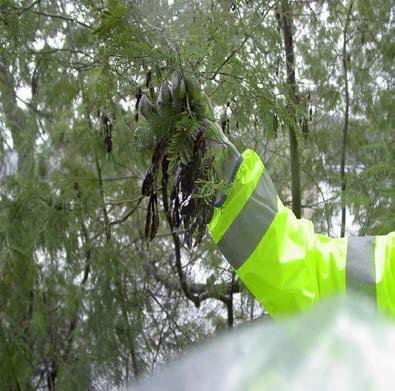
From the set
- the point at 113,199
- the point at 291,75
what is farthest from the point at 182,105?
the point at 113,199

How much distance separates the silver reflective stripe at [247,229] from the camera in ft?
2.52

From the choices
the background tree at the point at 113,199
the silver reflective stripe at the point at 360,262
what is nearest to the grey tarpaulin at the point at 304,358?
the silver reflective stripe at the point at 360,262

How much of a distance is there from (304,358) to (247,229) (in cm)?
61

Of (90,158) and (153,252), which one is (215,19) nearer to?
(90,158)

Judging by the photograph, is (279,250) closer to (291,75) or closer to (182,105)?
(182,105)

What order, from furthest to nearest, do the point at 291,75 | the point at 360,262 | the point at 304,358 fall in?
the point at 291,75 → the point at 360,262 → the point at 304,358

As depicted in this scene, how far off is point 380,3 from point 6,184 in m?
1.34

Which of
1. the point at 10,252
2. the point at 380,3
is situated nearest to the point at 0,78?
the point at 10,252

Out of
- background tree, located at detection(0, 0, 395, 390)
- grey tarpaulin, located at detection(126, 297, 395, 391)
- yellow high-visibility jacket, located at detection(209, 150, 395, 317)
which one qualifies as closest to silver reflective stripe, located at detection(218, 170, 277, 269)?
yellow high-visibility jacket, located at detection(209, 150, 395, 317)

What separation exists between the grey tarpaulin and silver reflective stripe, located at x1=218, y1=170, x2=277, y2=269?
573 millimetres

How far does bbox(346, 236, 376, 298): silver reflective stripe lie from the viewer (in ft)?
2.29

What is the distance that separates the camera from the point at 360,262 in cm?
72

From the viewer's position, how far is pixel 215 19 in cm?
108

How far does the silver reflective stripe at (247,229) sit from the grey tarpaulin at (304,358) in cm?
57
